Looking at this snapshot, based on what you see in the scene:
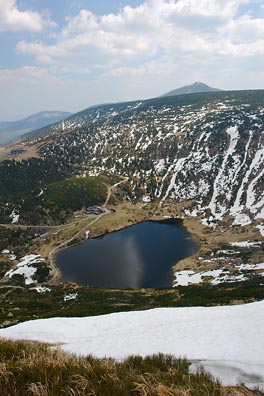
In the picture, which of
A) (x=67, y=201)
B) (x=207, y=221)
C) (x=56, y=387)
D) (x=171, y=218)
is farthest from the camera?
(x=67, y=201)

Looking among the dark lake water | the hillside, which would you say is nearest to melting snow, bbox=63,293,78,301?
the dark lake water

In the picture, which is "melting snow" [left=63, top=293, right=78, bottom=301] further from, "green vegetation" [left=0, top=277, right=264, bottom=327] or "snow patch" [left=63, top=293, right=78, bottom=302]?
"green vegetation" [left=0, top=277, right=264, bottom=327]

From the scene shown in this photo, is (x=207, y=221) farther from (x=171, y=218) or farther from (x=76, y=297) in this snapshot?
(x=76, y=297)

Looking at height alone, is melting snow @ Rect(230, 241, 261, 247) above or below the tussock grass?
below

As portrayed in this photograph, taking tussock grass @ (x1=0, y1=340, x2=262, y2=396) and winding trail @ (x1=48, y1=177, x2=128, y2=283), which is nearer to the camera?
tussock grass @ (x1=0, y1=340, x2=262, y2=396)

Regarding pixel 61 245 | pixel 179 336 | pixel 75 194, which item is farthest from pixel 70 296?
pixel 75 194

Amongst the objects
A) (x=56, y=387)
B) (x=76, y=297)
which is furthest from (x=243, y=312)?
(x=76, y=297)
